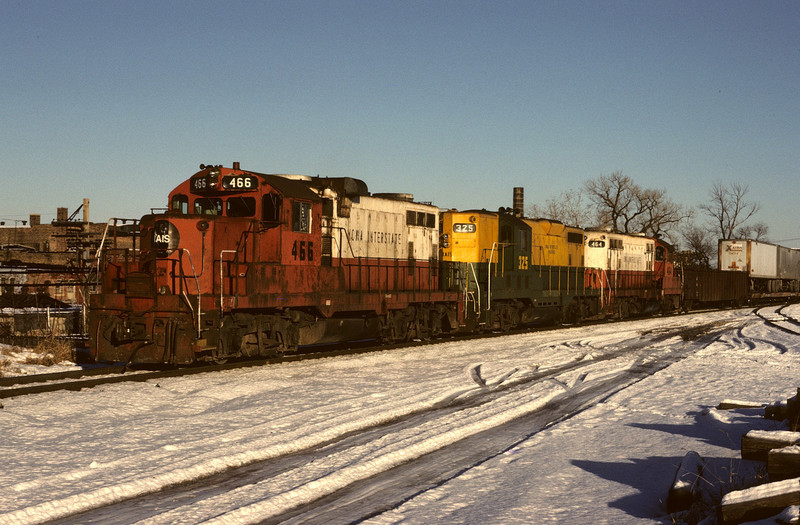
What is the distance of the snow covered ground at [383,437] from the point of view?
20.5 ft

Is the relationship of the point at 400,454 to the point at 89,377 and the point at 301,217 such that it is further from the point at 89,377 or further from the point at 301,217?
the point at 301,217

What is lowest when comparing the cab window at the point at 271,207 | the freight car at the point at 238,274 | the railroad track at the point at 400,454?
the railroad track at the point at 400,454

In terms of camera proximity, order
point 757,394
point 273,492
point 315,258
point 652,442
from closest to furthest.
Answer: point 273,492 < point 652,442 < point 757,394 < point 315,258

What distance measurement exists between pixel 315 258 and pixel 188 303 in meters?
3.54

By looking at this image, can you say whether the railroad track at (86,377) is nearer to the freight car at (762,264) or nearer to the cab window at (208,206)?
the cab window at (208,206)

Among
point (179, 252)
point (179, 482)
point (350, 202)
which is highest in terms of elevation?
point (350, 202)

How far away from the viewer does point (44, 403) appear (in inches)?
409

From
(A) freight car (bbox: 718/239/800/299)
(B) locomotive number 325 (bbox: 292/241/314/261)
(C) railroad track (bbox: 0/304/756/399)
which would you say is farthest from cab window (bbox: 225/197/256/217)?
(A) freight car (bbox: 718/239/800/299)

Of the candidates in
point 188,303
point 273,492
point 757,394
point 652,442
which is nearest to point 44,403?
point 188,303

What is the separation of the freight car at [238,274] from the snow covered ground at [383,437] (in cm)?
98

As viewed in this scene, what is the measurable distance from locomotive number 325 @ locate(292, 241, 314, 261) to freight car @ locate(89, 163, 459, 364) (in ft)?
0.07

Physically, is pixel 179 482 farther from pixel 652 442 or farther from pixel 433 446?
pixel 652 442

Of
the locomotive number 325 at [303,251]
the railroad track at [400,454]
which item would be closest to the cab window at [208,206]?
the locomotive number 325 at [303,251]

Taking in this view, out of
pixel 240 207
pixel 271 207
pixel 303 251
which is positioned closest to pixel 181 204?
pixel 240 207
